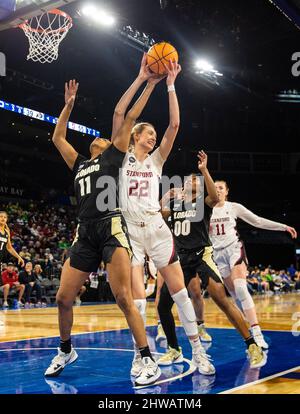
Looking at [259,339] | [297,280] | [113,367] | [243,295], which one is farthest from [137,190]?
[297,280]

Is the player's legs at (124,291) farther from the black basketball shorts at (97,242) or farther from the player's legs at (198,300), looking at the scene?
the player's legs at (198,300)

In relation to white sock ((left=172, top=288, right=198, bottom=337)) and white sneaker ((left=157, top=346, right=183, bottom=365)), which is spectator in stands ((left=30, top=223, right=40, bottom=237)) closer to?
white sneaker ((left=157, top=346, right=183, bottom=365))

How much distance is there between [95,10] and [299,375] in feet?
42.8

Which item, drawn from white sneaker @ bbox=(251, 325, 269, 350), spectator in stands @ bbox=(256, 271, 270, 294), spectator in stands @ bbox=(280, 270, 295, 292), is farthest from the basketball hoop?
spectator in stands @ bbox=(280, 270, 295, 292)

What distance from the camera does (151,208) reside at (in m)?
4.42

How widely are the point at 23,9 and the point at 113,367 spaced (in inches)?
223

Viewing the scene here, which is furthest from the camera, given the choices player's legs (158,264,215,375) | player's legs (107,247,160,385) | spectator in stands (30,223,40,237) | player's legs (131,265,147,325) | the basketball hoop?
spectator in stands (30,223,40,237)

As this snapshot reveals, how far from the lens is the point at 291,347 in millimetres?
5727

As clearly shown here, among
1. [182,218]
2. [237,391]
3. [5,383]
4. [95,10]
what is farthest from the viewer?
[95,10]

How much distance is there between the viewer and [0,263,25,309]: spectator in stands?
43.3 feet

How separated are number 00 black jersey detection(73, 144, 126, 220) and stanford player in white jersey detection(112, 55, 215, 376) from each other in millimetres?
330

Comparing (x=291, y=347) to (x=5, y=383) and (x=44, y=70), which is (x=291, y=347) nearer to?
(x=5, y=383)

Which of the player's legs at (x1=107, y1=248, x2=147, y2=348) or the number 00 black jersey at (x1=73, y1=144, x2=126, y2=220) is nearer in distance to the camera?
the player's legs at (x1=107, y1=248, x2=147, y2=348)

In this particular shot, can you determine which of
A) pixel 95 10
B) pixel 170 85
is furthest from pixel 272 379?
pixel 95 10
